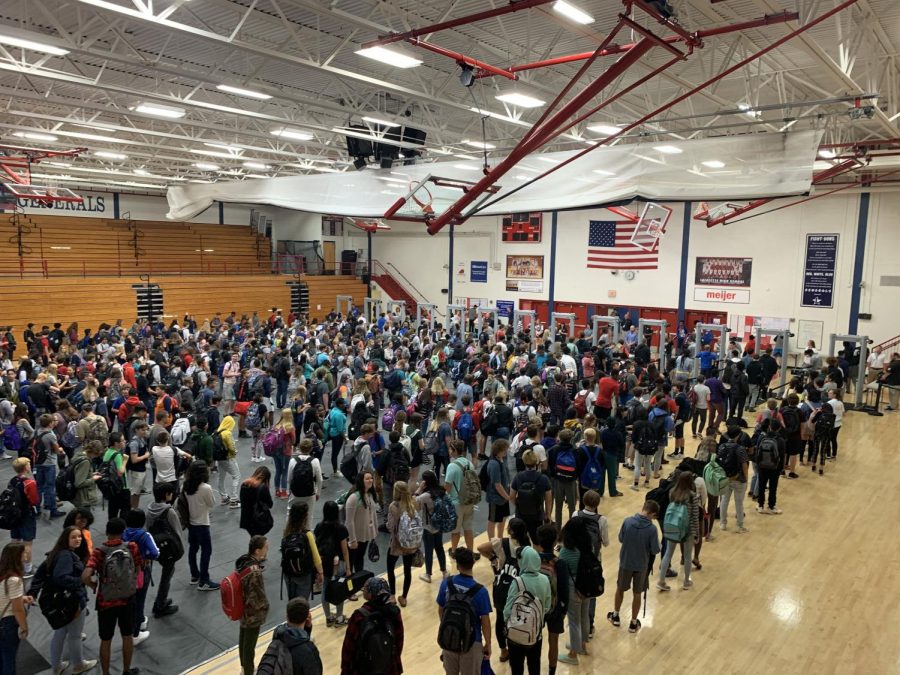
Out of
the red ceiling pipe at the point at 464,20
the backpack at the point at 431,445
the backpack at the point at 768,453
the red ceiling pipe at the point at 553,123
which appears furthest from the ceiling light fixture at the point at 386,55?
the backpack at the point at 768,453

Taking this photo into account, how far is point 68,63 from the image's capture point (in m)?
12.4

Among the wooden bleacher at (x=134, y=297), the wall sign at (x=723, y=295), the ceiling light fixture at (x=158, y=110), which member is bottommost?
the wooden bleacher at (x=134, y=297)

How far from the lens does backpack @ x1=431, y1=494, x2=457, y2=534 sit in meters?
5.45

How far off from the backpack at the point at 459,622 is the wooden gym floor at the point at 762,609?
1.24 m

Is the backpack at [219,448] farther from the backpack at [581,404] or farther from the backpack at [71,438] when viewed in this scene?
the backpack at [581,404]

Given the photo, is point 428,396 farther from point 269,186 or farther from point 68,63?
point 68,63

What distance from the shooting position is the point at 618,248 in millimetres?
22734

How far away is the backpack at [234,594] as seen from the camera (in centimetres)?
416

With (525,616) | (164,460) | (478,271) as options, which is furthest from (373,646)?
(478,271)

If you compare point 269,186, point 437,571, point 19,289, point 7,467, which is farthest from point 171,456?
point 19,289

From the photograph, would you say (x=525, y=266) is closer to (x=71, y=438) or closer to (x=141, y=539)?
(x=71, y=438)

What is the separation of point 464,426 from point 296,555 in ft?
12.5

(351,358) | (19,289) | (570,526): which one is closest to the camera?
(570,526)

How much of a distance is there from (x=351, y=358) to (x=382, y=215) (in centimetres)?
310
